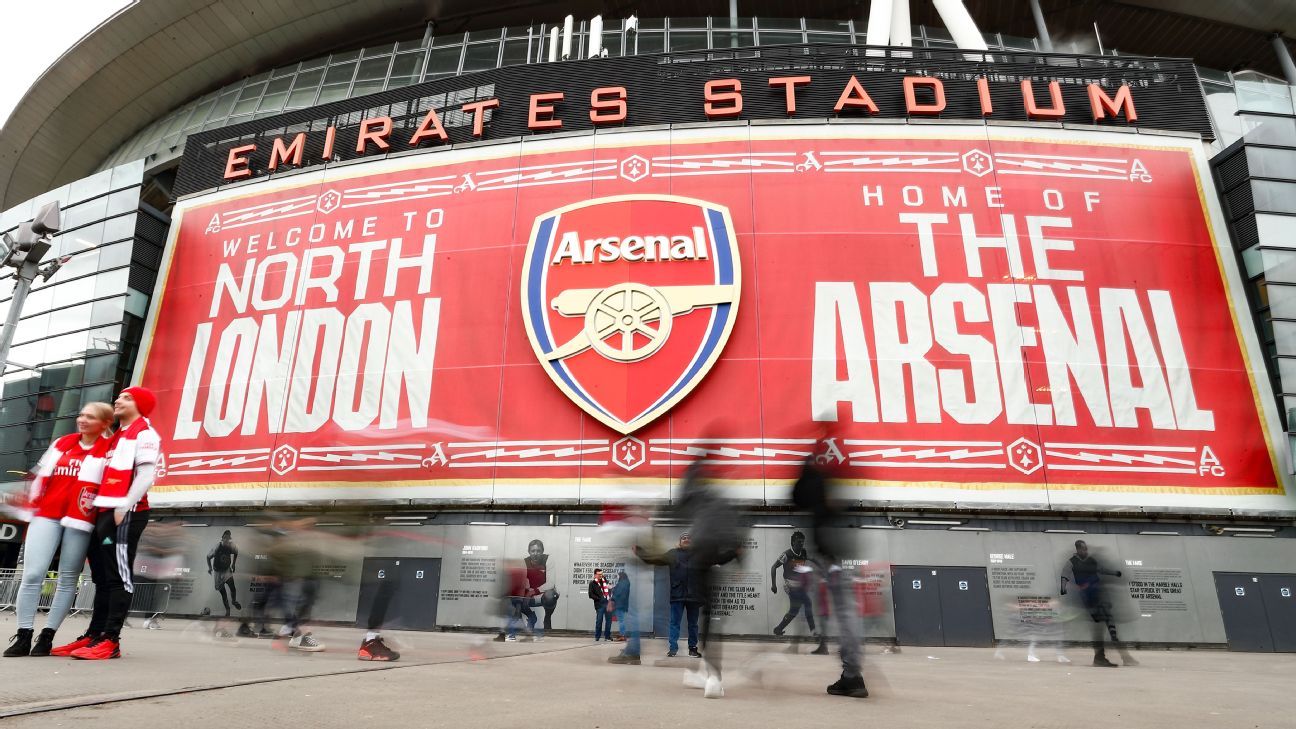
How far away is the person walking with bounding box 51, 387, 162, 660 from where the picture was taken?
4.43 metres

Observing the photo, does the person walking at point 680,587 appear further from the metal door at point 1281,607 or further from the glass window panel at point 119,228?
the glass window panel at point 119,228

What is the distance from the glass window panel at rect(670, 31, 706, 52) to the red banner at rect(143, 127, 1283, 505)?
651 cm

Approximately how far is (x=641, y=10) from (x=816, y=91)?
1039 cm

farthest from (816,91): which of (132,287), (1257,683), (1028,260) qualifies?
(132,287)

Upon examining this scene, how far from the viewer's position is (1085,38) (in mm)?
23938

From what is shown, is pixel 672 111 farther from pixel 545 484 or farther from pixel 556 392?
pixel 545 484

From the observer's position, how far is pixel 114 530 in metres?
4.49

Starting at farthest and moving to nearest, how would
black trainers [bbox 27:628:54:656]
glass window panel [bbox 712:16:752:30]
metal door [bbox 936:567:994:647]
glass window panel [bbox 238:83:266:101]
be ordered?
glass window panel [bbox 238:83:266:101], glass window panel [bbox 712:16:752:30], metal door [bbox 936:567:994:647], black trainers [bbox 27:628:54:656]

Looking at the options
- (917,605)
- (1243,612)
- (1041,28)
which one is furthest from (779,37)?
(1243,612)

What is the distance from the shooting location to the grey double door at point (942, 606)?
12.1 m

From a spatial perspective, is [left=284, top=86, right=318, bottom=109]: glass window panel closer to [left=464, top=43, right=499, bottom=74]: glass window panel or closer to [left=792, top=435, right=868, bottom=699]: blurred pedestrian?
[left=464, top=43, right=499, bottom=74]: glass window panel

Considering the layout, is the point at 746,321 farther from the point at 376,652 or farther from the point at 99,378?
the point at 99,378

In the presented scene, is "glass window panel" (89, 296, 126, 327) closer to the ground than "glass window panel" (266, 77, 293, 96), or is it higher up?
closer to the ground

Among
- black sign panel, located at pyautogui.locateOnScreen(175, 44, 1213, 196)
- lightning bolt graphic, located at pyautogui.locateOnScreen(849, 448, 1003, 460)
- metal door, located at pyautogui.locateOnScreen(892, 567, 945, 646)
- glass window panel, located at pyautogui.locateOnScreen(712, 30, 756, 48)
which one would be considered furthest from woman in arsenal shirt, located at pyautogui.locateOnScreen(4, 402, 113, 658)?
glass window panel, located at pyautogui.locateOnScreen(712, 30, 756, 48)
